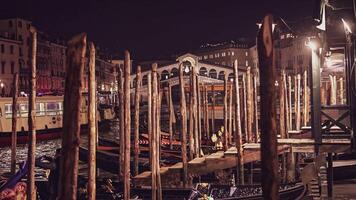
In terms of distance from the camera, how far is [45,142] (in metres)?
22.5

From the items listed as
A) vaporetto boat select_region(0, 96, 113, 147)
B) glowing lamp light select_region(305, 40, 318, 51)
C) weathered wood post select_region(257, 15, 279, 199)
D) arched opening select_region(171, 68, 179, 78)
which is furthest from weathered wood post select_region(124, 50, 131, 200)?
arched opening select_region(171, 68, 179, 78)

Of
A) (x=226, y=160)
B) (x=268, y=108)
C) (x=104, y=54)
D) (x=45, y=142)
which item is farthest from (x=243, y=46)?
(x=268, y=108)

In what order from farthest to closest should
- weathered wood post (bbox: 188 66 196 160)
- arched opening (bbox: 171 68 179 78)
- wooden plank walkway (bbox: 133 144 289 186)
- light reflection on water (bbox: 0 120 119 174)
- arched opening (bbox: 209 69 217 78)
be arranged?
1. arched opening (bbox: 171 68 179 78)
2. arched opening (bbox: 209 69 217 78)
3. light reflection on water (bbox: 0 120 119 174)
4. weathered wood post (bbox: 188 66 196 160)
5. wooden plank walkway (bbox: 133 144 289 186)

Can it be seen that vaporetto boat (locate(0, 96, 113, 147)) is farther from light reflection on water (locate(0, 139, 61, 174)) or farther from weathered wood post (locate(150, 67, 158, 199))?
weathered wood post (locate(150, 67, 158, 199))

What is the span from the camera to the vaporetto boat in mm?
21086

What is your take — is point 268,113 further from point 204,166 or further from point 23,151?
point 23,151

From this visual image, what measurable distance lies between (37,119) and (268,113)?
21433 millimetres

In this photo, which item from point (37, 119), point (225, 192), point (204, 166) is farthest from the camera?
point (37, 119)

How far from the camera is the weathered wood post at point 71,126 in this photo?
332cm

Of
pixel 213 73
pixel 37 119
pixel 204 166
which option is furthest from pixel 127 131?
pixel 213 73

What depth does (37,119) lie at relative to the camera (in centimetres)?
2342

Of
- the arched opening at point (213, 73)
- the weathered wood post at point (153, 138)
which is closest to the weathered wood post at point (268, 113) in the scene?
the weathered wood post at point (153, 138)

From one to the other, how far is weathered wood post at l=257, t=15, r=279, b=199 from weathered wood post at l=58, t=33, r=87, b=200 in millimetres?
1360

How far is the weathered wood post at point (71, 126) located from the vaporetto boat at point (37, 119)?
59.5 feet
